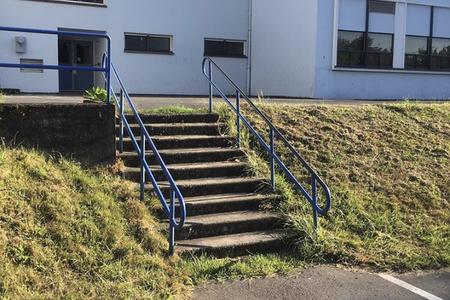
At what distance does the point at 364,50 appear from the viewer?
2011 centimetres

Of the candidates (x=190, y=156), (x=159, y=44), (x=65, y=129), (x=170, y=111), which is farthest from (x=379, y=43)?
(x=65, y=129)

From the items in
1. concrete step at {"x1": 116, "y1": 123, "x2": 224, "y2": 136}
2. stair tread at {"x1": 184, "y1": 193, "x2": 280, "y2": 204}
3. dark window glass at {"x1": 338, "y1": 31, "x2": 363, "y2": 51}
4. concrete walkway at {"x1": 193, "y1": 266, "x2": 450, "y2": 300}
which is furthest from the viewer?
dark window glass at {"x1": 338, "y1": 31, "x2": 363, "y2": 51}

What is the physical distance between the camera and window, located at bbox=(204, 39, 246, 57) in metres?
21.8

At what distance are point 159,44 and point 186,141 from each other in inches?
526

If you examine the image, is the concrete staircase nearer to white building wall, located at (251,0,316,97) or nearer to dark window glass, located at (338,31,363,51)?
white building wall, located at (251,0,316,97)

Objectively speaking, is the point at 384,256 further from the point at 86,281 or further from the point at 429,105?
the point at 429,105

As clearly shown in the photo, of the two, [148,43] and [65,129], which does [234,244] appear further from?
[148,43]

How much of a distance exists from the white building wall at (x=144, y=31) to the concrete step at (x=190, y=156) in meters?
12.5

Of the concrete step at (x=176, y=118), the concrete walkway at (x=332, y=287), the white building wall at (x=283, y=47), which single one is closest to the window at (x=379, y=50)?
the white building wall at (x=283, y=47)

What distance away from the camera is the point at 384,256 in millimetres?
6617

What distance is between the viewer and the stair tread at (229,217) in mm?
6710

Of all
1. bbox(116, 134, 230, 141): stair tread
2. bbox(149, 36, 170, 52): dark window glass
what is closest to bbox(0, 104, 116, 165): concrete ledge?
bbox(116, 134, 230, 141): stair tread

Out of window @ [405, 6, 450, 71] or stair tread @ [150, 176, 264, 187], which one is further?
window @ [405, 6, 450, 71]

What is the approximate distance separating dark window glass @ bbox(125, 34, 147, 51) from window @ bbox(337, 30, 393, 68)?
7.25m
